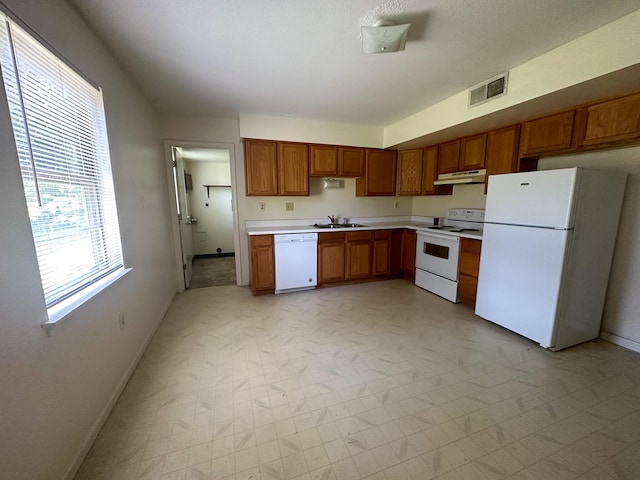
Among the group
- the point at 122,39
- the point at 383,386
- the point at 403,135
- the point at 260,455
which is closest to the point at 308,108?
the point at 403,135

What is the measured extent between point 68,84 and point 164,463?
2099 mm

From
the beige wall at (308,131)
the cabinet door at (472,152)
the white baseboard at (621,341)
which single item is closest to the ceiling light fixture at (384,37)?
the cabinet door at (472,152)

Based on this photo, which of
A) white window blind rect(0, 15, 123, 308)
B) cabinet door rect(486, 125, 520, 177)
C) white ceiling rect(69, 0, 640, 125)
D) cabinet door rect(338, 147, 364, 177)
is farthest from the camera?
cabinet door rect(338, 147, 364, 177)

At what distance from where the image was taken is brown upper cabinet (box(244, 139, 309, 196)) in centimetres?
361

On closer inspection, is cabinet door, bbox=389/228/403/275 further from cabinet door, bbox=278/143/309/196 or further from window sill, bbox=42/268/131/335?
window sill, bbox=42/268/131/335

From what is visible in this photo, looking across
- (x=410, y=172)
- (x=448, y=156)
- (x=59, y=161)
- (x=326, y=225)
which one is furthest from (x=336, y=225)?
(x=59, y=161)

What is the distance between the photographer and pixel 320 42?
1876 mm

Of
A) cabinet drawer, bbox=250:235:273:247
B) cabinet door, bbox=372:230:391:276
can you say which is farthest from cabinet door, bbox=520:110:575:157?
cabinet drawer, bbox=250:235:273:247

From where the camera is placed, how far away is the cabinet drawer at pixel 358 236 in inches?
153

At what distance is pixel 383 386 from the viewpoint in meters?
1.85

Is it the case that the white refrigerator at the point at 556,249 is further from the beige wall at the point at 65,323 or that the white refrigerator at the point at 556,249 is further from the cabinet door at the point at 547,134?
the beige wall at the point at 65,323

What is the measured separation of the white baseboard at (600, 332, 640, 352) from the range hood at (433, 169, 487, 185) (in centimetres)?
192

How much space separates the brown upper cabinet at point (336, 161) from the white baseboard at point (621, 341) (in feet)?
10.9

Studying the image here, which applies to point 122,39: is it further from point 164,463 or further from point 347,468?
point 347,468
